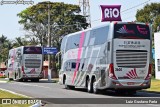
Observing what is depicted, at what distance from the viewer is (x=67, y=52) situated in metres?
32.2

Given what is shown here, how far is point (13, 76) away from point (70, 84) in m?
22.6

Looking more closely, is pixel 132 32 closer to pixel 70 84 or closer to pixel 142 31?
pixel 142 31

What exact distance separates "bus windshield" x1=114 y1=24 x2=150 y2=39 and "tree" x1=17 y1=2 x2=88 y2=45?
5657 cm

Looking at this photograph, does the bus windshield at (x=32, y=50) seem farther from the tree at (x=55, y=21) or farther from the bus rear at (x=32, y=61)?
the tree at (x=55, y=21)

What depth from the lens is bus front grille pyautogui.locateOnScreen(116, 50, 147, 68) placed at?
78.9ft

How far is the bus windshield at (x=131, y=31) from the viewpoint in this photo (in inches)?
944

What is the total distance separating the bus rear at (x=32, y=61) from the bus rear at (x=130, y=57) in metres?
24.0

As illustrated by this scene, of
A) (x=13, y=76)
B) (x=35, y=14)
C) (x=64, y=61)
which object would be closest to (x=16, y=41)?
(x=35, y=14)

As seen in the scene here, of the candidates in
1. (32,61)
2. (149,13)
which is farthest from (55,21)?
(32,61)

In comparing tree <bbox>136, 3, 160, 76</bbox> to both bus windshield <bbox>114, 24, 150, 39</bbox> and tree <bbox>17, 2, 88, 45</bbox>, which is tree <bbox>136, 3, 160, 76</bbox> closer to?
tree <bbox>17, 2, 88, 45</bbox>

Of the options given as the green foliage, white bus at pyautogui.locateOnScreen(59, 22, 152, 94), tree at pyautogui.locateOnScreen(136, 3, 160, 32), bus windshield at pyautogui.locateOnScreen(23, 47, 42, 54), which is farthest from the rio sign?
the green foliage

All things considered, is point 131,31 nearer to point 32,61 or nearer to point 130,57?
point 130,57

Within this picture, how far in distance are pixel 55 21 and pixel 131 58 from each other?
5866cm

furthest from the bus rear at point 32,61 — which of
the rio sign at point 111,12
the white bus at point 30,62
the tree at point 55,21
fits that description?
the tree at point 55,21
